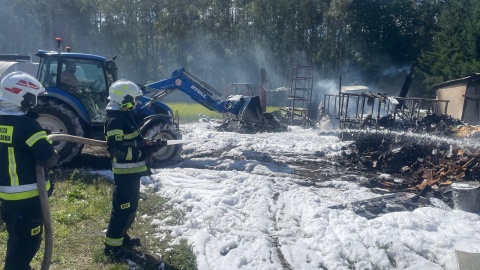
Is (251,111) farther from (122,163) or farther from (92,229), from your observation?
(122,163)

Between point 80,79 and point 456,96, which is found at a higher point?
point 80,79

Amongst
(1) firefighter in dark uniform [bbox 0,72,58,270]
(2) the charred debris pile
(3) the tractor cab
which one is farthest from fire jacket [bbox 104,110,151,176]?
(3) the tractor cab

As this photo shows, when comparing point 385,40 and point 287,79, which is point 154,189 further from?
point 385,40

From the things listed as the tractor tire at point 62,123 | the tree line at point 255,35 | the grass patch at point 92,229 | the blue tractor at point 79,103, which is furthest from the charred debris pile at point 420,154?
the tree line at point 255,35

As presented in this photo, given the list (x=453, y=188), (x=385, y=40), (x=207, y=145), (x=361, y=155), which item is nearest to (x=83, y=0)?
(x=385, y=40)

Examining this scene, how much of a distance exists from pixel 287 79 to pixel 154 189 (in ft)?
120

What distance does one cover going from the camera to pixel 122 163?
17.3 ft

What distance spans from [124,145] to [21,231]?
5.28 feet

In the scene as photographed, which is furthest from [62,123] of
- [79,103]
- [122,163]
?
[122,163]

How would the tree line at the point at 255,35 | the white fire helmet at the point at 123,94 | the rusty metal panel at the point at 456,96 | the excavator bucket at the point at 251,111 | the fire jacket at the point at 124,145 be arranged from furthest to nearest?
the tree line at the point at 255,35 < the rusty metal panel at the point at 456,96 < the excavator bucket at the point at 251,111 < the white fire helmet at the point at 123,94 < the fire jacket at the point at 124,145

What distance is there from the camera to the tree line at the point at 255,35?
43.4 metres

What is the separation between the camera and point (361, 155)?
37.8 feet

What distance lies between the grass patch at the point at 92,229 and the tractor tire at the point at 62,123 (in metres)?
1.42

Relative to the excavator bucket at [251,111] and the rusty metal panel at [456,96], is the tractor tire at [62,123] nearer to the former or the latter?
the excavator bucket at [251,111]
